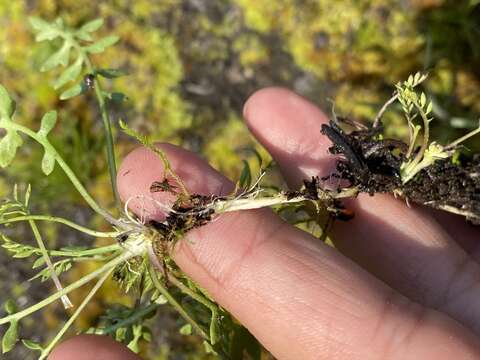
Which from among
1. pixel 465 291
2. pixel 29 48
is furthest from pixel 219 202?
pixel 29 48

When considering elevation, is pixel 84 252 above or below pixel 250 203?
below

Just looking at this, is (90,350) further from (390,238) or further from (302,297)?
(390,238)

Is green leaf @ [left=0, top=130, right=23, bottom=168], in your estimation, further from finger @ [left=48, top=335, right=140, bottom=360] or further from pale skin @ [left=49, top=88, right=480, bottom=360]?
finger @ [left=48, top=335, right=140, bottom=360]

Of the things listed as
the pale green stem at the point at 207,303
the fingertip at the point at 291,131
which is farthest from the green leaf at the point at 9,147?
the fingertip at the point at 291,131

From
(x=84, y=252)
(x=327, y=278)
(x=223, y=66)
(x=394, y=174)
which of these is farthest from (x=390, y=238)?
(x=223, y=66)

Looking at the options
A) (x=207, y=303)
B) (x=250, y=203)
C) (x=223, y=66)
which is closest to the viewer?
(x=207, y=303)

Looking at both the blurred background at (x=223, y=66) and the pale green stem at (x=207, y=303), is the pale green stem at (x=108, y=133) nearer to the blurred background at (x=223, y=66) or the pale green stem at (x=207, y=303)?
the pale green stem at (x=207, y=303)
